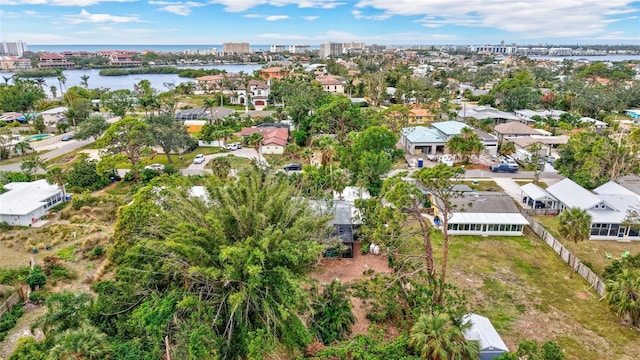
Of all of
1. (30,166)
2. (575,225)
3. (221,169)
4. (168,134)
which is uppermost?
(168,134)

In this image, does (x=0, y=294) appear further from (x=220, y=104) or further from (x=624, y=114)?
(x=624, y=114)

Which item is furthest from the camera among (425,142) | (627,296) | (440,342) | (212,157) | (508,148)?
(425,142)

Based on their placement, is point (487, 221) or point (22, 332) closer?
point (22, 332)

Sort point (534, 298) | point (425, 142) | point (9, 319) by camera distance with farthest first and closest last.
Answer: point (425, 142), point (534, 298), point (9, 319)

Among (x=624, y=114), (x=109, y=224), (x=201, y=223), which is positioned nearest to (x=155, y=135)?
(x=109, y=224)

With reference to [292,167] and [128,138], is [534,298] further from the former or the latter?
[128,138]

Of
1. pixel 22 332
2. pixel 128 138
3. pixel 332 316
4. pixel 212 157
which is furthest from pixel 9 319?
pixel 212 157

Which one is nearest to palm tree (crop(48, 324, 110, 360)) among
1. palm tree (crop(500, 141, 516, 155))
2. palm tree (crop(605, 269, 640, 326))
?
palm tree (crop(605, 269, 640, 326))
